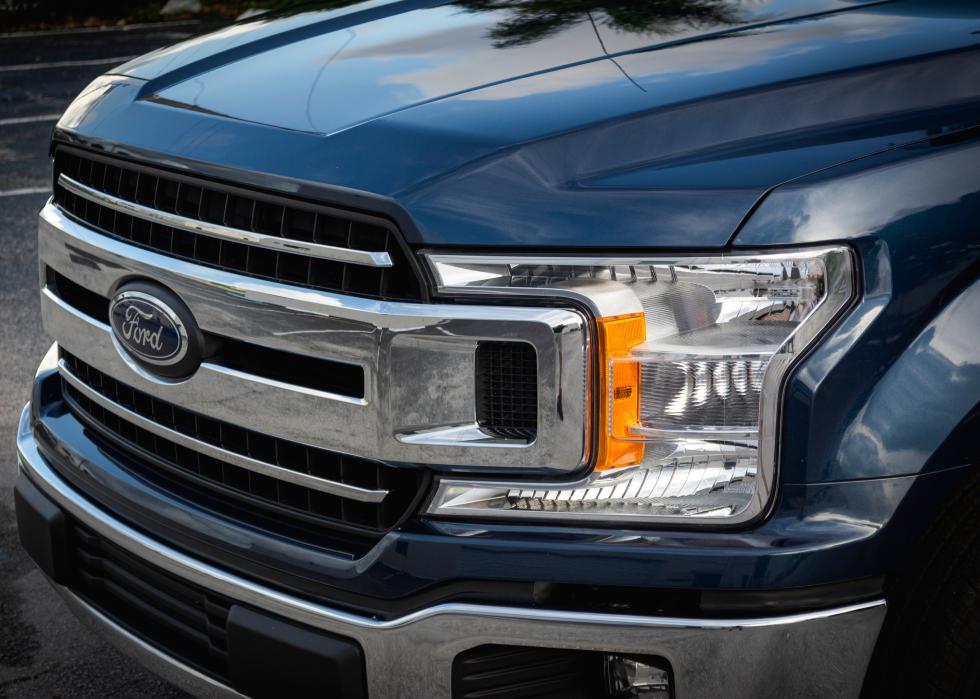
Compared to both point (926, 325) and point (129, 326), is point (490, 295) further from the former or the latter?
point (129, 326)

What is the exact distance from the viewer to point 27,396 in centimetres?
447

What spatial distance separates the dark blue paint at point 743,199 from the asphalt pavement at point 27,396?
42.9 inches

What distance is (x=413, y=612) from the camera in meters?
1.81

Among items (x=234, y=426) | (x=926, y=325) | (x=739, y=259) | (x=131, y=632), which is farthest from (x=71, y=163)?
(x=926, y=325)

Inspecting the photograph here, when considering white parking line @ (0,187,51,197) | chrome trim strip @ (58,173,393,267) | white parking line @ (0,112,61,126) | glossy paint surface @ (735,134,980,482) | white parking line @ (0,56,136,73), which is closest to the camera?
glossy paint surface @ (735,134,980,482)

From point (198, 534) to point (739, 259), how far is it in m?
1.01

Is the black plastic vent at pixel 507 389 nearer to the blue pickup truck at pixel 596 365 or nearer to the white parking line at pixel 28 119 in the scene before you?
the blue pickup truck at pixel 596 365

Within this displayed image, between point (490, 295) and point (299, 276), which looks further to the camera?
point (299, 276)

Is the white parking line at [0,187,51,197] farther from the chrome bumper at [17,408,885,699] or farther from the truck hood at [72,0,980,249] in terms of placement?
the chrome bumper at [17,408,885,699]

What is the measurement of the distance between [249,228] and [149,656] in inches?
32.7

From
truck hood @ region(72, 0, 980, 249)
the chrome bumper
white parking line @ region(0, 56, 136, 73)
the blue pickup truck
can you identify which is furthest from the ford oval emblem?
white parking line @ region(0, 56, 136, 73)

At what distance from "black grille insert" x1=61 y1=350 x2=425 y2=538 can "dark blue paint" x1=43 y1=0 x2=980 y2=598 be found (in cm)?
8

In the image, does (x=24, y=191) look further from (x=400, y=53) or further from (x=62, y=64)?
(x=400, y=53)

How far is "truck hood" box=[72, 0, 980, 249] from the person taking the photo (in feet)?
5.57
